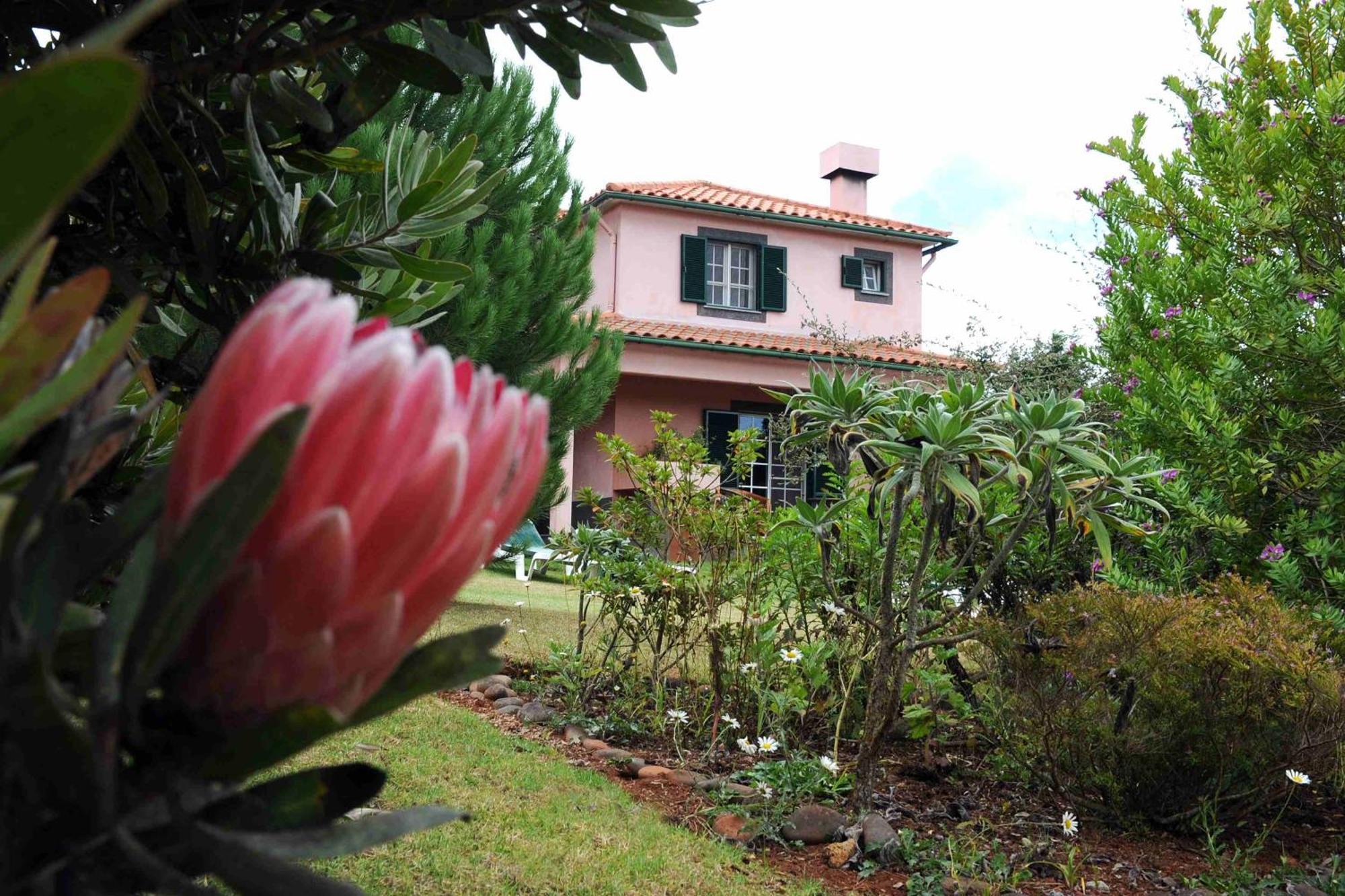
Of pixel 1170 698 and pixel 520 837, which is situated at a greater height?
pixel 1170 698

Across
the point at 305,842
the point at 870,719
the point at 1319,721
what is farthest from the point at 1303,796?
the point at 305,842

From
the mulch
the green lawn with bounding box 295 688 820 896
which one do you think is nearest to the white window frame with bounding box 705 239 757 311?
the mulch

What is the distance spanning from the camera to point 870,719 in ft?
13.8

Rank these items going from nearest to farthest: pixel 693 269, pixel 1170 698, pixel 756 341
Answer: pixel 1170 698
pixel 756 341
pixel 693 269

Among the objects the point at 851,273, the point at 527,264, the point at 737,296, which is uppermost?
the point at 851,273

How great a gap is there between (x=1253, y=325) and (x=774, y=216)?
13001mm

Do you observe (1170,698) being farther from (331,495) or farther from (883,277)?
(883,277)

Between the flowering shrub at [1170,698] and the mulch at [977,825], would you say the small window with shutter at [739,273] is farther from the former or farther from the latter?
the flowering shrub at [1170,698]

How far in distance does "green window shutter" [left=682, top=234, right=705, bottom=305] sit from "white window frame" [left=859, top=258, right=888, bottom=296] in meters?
3.09

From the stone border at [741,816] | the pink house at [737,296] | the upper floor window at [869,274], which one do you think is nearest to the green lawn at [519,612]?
the stone border at [741,816]

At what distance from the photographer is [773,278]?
18234 mm

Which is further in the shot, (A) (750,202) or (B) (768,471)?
(A) (750,202)

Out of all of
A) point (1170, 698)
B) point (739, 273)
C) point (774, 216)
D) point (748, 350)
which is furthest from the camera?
point (739, 273)

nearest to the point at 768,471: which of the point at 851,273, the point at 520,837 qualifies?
the point at 851,273
